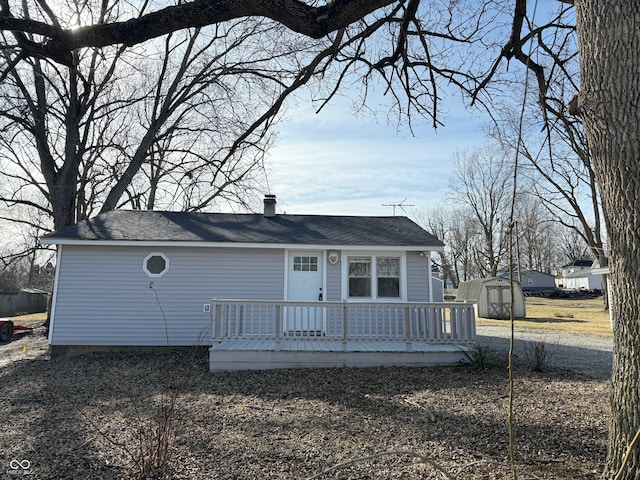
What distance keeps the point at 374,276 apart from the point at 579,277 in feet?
178

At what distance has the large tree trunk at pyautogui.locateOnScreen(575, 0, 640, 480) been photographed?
221 centimetres

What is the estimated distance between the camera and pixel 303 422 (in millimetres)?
4500

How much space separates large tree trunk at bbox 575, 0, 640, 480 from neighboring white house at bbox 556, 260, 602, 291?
5261 centimetres

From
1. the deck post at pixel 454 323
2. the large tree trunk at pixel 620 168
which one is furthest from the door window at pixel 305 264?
the large tree trunk at pixel 620 168

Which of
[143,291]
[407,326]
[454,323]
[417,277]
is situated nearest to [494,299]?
[417,277]

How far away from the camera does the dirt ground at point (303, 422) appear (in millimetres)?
3338

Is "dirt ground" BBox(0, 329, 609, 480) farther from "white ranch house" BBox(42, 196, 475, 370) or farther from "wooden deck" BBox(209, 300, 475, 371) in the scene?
"white ranch house" BBox(42, 196, 475, 370)

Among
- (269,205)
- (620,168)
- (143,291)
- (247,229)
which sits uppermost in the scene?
(269,205)

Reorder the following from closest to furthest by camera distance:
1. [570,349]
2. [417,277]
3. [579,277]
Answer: [417,277] < [570,349] < [579,277]

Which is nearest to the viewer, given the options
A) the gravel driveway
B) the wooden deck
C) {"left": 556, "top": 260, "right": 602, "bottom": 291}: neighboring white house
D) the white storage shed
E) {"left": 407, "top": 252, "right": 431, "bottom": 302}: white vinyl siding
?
the wooden deck

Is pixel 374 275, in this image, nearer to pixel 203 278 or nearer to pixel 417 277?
pixel 417 277

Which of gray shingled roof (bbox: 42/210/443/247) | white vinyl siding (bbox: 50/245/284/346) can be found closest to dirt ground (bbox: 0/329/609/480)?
white vinyl siding (bbox: 50/245/284/346)

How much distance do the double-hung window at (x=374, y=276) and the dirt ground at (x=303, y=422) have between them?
2482 mm

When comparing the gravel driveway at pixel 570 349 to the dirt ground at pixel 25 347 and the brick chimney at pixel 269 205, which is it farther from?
the dirt ground at pixel 25 347
